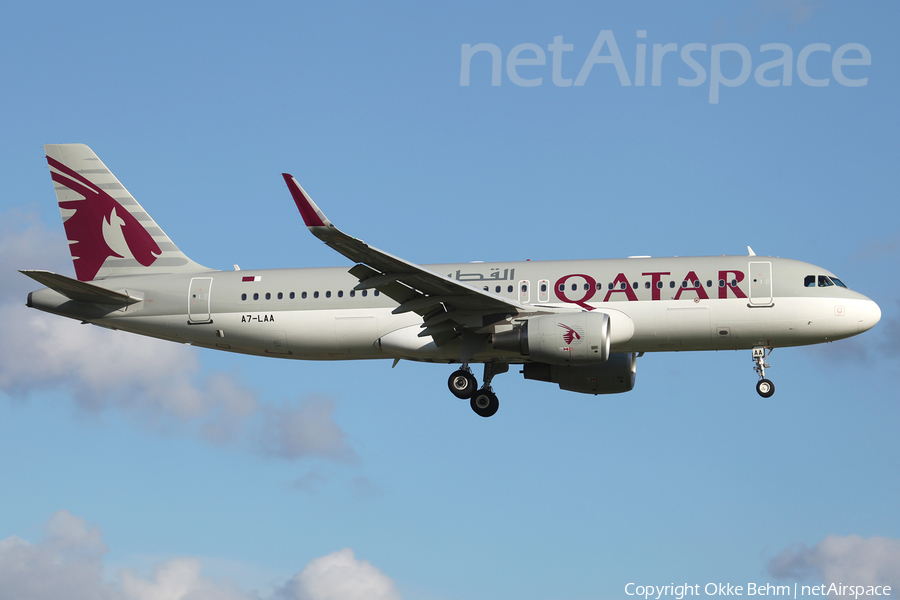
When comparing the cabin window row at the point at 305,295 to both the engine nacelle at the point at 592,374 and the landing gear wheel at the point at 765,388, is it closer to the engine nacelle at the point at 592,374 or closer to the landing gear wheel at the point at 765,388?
the engine nacelle at the point at 592,374

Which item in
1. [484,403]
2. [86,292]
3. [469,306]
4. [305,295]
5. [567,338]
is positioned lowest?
[484,403]

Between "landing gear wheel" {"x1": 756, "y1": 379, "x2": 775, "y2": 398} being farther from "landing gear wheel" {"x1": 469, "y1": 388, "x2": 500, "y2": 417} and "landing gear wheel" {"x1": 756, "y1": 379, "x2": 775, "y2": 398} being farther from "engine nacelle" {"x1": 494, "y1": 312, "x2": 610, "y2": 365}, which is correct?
"landing gear wheel" {"x1": 469, "y1": 388, "x2": 500, "y2": 417}

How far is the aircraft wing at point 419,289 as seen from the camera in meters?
27.8

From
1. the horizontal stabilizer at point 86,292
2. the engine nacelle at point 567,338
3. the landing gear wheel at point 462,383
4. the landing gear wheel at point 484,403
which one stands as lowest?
the landing gear wheel at point 484,403

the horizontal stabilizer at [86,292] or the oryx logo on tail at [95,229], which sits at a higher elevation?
the oryx logo on tail at [95,229]

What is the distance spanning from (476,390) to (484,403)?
0.50m

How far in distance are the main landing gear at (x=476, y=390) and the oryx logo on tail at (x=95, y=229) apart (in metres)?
12.1

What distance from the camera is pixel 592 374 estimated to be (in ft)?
123

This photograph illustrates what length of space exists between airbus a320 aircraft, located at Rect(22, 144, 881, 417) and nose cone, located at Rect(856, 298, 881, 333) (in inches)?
1.2

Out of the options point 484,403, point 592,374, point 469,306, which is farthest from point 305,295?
point 592,374

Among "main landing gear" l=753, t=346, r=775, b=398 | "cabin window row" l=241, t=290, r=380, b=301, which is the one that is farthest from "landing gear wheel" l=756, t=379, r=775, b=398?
"cabin window row" l=241, t=290, r=380, b=301

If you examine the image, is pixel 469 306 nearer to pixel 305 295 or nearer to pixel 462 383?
pixel 462 383

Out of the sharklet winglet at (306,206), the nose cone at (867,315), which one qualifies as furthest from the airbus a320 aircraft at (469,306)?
the sharklet winglet at (306,206)

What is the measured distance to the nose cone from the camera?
3296 centimetres
